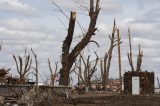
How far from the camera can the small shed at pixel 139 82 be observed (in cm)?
4309

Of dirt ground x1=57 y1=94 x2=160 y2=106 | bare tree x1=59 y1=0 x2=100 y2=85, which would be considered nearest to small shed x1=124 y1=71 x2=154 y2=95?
dirt ground x1=57 y1=94 x2=160 y2=106

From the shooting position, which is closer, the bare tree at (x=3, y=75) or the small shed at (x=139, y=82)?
the bare tree at (x=3, y=75)

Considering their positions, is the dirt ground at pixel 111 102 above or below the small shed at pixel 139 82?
below

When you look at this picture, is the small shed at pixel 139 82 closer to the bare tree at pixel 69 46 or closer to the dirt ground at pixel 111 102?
the dirt ground at pixel 111 102

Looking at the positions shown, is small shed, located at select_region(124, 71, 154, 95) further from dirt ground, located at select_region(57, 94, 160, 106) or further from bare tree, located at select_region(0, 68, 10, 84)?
bare tree, located at select_region(0, 68, 10, 84)

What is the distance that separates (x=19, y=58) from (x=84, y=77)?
39.5ft

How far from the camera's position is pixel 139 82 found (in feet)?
141

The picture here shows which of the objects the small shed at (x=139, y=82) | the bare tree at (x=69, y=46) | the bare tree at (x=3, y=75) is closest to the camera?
the bare tree at (x=3, y=75)

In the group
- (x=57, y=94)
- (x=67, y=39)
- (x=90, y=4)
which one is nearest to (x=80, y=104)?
(x=57, y=94)

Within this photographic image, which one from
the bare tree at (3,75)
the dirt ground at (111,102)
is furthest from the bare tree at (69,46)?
the bare tree at (3,75)

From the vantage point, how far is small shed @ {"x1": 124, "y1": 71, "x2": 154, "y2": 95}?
4309cm

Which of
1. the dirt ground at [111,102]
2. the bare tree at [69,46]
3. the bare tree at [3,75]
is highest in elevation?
the bare tree at [69,46]

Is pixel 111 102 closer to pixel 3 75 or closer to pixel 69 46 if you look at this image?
pixel 69 46

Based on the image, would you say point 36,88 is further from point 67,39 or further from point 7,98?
point 67,39
